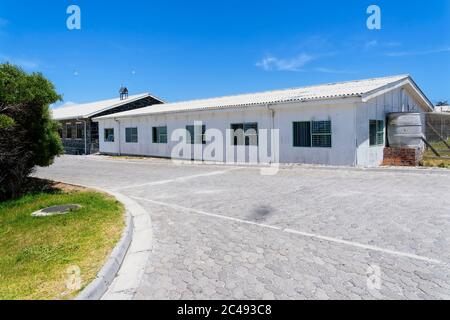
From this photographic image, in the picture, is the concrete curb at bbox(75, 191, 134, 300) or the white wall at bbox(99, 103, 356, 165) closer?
the concrete curb at bbox(75, 191, 134, 300)

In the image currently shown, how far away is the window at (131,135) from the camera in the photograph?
2433 centimetres

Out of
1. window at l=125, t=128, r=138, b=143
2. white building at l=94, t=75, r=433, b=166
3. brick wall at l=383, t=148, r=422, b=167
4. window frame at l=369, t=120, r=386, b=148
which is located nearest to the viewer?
white building at l=94, t=75, r=433, b=166

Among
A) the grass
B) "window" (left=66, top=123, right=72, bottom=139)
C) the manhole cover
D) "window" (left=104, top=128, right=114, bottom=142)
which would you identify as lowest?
the manhole cover

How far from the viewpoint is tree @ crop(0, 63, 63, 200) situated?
831 centimetres

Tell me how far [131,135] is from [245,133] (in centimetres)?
1119

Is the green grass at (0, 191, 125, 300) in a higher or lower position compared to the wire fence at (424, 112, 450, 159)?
lower

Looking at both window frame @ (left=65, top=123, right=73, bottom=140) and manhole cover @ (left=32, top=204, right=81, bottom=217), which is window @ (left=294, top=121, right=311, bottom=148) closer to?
manhole cover @ (left=32, top=204, right=81, bottom=217)

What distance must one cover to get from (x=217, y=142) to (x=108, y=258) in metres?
14.5

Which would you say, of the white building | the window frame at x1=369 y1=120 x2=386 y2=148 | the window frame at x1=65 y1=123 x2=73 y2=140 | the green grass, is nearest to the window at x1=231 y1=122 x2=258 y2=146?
the white building

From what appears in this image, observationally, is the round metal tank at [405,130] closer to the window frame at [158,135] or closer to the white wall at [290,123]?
the white wall at [290,123]

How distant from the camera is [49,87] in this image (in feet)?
30.3

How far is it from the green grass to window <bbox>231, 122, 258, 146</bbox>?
10.1 meters

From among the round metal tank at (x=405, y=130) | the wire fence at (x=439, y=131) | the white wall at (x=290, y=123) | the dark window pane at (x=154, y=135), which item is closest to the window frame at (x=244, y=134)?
the white wall at (x=290, y=123)
